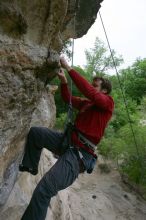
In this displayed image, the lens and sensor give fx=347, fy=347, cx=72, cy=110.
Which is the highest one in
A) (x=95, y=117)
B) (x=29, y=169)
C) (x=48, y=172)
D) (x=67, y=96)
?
(x=67, y=96)

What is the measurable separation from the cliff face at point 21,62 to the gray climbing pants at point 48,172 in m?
0.20

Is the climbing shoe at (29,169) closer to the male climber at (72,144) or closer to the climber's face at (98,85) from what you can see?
the male climber at (72,144)

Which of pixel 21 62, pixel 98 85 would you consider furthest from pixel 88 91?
pixel 21 62

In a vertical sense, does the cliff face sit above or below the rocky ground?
above

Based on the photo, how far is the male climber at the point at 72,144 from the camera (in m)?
5.12

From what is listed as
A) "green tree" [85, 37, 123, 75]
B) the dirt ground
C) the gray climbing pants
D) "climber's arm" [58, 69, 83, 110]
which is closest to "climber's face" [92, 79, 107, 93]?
"climber's arm" [58, 69, 83, 110]

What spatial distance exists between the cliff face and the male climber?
24 centimetres

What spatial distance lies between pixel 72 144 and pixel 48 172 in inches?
26.6

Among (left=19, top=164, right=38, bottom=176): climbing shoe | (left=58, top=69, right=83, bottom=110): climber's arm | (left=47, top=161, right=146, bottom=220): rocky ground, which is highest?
(left=58, top=69, right=83, bottom=110): climber's arm

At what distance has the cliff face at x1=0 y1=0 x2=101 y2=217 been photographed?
461 cm

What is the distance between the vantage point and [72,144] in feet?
18.5

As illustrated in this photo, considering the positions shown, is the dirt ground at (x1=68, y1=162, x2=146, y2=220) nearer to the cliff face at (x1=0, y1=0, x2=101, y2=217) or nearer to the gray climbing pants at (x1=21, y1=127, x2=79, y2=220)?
the gray climbing pants at (x1=21, y1=127, x2=79, y2=220)

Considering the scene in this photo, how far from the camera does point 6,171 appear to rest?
5590 mm

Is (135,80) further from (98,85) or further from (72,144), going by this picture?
(72,144)
